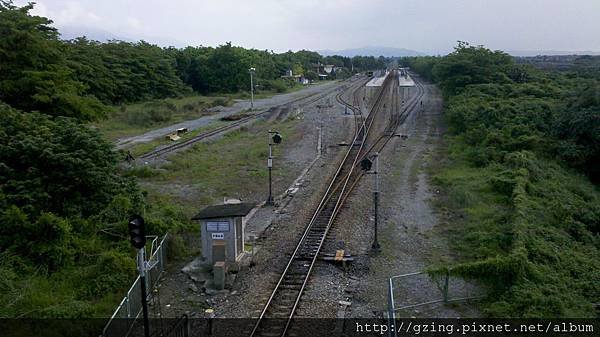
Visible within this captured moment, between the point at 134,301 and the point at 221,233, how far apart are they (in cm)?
356

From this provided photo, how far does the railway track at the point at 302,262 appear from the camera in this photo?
1192 centimetres

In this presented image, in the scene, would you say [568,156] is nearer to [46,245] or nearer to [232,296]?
[232,296]

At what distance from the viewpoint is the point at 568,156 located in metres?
27.0

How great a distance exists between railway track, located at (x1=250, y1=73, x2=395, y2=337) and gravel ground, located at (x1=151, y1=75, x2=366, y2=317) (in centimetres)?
27

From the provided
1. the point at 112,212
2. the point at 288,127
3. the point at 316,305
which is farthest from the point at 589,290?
the point at 288,127

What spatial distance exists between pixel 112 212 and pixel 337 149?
62.0 ft

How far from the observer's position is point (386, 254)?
16.2 metres

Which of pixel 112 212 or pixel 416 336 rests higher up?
pixel 112 212

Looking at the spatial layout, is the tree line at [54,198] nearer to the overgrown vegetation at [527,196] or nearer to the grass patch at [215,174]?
the grass patch at [215,174]

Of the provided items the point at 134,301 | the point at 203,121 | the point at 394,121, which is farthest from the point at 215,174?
→ the point at 394,121

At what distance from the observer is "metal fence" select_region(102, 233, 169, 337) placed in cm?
1075

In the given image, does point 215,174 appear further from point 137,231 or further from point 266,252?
point 137,231

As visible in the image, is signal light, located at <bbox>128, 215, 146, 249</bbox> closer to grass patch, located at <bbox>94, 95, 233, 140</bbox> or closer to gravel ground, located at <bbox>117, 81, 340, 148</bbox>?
gravel ground, located at <bbox>117, 81, 340, 148</bbox>

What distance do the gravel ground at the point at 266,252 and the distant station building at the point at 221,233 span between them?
627 mm
